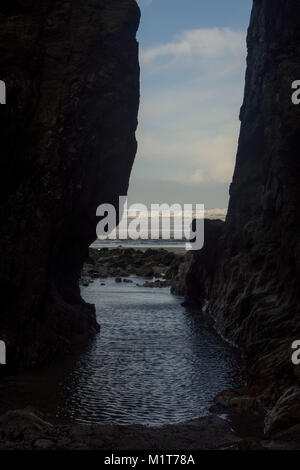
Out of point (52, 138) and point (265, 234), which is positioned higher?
point (52, 138)

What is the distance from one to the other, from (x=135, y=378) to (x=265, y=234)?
14.7m

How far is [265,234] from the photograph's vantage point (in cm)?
3416

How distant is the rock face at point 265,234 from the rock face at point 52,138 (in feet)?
29.6

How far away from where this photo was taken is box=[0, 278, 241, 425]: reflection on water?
1891cm

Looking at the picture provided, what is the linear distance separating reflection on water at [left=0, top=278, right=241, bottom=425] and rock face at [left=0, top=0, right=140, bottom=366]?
85.0 inches

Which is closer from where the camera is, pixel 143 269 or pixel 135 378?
pixel 135 378
